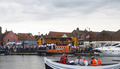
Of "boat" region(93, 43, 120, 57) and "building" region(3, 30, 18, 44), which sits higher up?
"building" region(3, 30, 18, 44)

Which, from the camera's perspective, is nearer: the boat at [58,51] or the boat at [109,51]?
the boat at [109,51]

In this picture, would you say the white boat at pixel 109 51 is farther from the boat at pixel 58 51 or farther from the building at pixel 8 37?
the building at pixel 8 37

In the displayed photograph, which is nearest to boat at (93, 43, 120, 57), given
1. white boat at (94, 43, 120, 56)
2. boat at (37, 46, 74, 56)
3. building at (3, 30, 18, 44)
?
white boat at (94, 43, 120, 56)

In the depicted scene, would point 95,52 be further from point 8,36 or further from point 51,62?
point 8,36

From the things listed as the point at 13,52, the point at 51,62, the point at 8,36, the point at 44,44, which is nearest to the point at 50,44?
the point at 44,44

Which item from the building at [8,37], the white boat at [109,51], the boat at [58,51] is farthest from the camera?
the building at [8,37]

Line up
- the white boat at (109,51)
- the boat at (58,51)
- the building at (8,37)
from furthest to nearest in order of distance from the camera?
the building at (8,37)
the boat at (58,51)
the white boat at (109,51)

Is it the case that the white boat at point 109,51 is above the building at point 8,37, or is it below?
below

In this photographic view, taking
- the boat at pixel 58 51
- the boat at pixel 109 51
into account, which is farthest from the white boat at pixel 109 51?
the boat at pixel 58 51

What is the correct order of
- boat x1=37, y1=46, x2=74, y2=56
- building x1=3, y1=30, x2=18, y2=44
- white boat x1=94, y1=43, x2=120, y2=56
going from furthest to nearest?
building x1=3, y1=30, x2=18, y2=44
boat x1=37, y1=46, x2=74, y2=56
white boat x1=94, y1=43, x2=120, y2=56

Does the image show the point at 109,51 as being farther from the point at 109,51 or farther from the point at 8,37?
the point at 8,37

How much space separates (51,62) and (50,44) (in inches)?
1405

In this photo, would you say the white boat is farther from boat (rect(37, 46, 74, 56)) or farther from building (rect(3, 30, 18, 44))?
building (rect(3, 30, 18, 44))

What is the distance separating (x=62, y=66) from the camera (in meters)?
26.6
